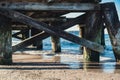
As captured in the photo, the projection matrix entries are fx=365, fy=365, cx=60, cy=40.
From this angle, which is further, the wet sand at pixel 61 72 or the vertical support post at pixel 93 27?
the vertical support post at pixel 93 27

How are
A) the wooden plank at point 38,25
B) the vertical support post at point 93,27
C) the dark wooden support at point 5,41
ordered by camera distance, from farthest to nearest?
the vertical support post at point 93,27 < the dark wooden support at point 5,41 < the wooden plank at point 38,25

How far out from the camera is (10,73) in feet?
25.5

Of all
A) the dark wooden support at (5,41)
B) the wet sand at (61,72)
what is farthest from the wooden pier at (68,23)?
the wet sand at (61,72)

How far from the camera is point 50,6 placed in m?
9.30

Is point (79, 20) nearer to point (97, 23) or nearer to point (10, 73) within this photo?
point (97, 23)

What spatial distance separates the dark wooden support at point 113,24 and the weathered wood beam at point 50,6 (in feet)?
0.93

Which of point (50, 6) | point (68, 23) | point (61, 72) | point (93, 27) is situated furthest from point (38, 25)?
point (61, 72)

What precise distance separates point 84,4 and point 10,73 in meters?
2.95

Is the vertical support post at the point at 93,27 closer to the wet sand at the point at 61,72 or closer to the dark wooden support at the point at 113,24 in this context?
the dark wooden support at the point at 113,24

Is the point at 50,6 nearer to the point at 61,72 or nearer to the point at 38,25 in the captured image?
the point at 38,25

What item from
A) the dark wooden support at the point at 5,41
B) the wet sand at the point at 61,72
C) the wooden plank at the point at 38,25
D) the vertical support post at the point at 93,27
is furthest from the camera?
the vertical support post at the point at 93,27

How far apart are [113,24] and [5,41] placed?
277cm

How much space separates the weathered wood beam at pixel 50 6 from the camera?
9.19 meters

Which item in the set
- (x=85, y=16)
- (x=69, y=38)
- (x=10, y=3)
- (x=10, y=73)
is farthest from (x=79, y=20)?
(x=10, y=73)
